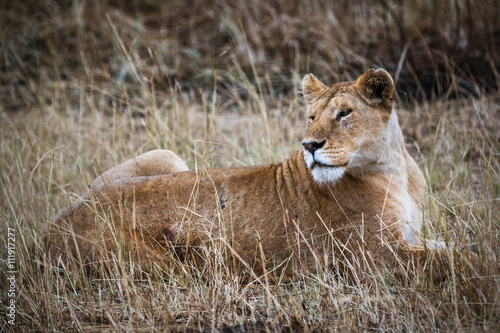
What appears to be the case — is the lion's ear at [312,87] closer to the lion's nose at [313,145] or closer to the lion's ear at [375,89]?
the lion's ear at [375,89]

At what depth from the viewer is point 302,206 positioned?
3449mm

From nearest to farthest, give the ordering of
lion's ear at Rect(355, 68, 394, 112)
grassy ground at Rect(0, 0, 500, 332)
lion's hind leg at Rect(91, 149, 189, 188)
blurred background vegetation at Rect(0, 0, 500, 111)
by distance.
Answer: grassy ground at Rect(0, 0, 500, 332), lion's ear at Rect(355, 68, 394, 112), lion's hind leg at Rect(91, 149, 189, 188), blurred background vegetation at Rect(0, 0, 500, 111)

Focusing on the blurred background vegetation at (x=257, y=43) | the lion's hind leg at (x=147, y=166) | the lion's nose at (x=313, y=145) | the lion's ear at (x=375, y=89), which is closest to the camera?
the lion's nose at (x=313, y=145)

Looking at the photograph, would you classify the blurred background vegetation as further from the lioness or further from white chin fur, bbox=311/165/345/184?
white chin fur, bbox=311/165/345/184

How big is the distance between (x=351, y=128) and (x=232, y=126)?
12.6 ft

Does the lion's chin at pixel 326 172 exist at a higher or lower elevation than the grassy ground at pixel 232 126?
higher

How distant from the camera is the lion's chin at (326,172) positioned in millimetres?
3164

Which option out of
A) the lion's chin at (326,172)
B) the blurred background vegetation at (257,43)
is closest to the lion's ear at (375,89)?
the lion's chin at (326,172)

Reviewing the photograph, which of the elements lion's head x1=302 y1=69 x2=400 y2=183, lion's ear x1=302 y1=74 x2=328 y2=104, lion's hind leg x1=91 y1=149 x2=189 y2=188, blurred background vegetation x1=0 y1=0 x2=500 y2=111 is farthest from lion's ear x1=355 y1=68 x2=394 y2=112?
blurred background vegetation x1=0 y1=0 x2=500 y2=111

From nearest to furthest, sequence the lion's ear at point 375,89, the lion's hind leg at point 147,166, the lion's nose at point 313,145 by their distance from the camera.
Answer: the lion's nose at point 313,145, the lion's ear at point 375,89, the lion's hind leg at point 147,166

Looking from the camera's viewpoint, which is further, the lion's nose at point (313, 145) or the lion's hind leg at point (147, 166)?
the lion's hind leg at point (147, 166)

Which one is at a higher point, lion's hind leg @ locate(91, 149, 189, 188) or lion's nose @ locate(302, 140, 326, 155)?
lion's nose @ locate(302, 140, 326, 155)

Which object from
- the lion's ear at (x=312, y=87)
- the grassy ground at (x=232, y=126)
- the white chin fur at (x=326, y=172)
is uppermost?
the lion's ear at (x=312, y=87)

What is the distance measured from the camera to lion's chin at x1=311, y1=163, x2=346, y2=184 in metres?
3.16
